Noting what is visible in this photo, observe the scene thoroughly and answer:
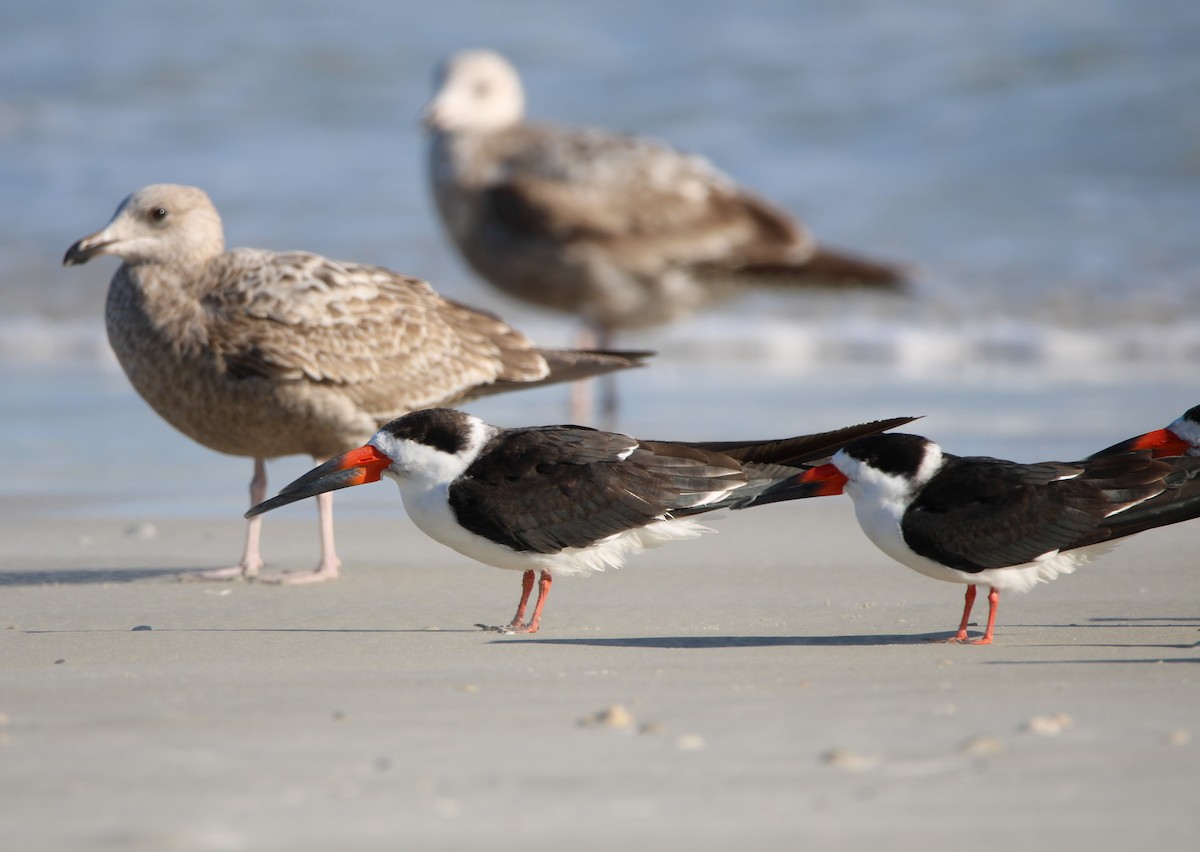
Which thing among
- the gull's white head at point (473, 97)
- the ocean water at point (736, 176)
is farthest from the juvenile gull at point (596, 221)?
the ocean water at point (736, 176)

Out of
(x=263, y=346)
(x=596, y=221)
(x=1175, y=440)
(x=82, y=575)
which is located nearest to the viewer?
(x=1175, y=440)

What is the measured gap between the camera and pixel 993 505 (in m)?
4.36

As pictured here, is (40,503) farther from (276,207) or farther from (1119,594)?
(276,207)

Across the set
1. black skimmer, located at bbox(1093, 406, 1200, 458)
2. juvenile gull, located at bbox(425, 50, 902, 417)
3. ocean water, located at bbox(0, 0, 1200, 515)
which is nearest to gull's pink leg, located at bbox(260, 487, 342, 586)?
ocean water, located at bbox(0, 0, 1200, 515)

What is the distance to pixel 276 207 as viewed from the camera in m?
16.0

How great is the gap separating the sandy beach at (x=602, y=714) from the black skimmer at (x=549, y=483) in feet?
0.83

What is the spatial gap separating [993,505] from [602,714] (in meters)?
1.44

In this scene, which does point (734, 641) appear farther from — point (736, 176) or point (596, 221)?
point (736, 176)

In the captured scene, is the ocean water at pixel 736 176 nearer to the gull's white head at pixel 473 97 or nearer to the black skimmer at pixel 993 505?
the gull's white head at pixel 473 97

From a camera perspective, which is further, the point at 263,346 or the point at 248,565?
the point at 263,346

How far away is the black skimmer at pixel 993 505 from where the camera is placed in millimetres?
4336

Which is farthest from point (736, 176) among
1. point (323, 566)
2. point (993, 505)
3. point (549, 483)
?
point (993, 505)

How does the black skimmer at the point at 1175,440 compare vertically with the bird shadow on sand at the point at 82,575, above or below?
above

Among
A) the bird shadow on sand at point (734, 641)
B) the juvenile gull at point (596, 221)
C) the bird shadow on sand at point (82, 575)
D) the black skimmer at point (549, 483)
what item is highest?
the juvenile gull at point (596, 221)
